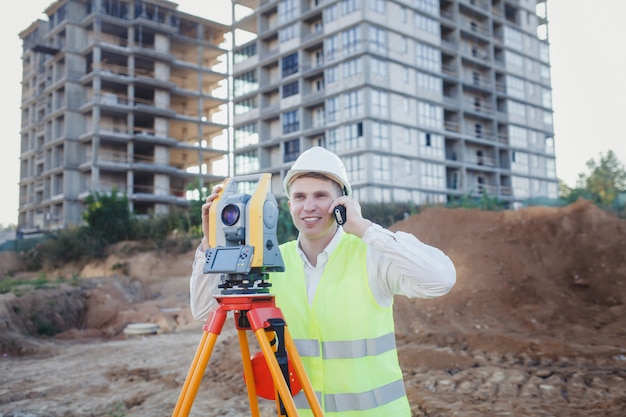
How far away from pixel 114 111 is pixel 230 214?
38461 millimetres

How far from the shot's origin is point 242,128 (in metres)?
40.4

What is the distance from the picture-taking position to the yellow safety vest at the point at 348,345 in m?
1.90

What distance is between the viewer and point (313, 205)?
80.4 inches

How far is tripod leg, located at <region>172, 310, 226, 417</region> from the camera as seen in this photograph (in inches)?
66.0

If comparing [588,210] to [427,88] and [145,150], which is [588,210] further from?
[145,150]

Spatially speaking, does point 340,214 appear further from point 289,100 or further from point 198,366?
point 289,100

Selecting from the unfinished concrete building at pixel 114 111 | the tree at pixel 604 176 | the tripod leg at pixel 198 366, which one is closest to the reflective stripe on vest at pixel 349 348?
the tripod leg at pixel 198 366

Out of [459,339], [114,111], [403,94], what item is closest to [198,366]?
[459,339]

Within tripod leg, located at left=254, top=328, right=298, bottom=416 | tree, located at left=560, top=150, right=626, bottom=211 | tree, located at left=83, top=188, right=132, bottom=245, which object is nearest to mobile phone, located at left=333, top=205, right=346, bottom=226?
tripod leg, located at left=254, top=328, right=298, bottom=416

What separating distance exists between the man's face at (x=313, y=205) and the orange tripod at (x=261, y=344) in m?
0.38

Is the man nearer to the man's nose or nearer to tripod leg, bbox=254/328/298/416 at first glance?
the man's nose

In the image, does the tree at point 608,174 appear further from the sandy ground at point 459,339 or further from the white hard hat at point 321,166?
the white hard hat at point 321,166

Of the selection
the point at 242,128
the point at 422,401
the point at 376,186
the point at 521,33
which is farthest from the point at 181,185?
the point at 422,401

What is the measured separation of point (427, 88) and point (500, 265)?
26.1 m
